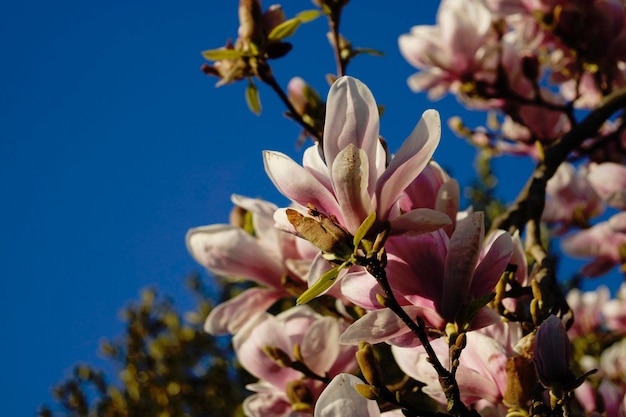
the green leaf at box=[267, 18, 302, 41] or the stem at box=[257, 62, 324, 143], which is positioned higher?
the green leaf at box=[267, 18, 302, 41]

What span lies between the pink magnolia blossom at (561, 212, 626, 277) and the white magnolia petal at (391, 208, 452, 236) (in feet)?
3.27

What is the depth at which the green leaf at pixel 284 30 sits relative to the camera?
1227 millimetres

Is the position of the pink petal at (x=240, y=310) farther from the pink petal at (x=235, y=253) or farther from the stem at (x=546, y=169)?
the stem at (x=546, y=169)

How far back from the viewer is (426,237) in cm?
82

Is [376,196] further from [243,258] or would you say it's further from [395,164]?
[243,258]

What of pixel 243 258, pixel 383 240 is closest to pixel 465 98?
pixel 243 258

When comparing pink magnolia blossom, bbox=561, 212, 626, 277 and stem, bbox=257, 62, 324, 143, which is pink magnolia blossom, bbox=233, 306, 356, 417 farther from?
pink magnolia blossom, bbox=561, 212, 626, 277

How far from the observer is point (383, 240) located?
2.49 ft

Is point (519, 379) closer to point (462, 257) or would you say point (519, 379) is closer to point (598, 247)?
point (462, 257)

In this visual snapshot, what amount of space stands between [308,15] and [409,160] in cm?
63

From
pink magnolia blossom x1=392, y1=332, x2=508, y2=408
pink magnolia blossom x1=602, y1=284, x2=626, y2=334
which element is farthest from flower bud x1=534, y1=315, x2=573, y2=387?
pink magnolia blossom x1=602, y1=284, x2=626, y2=334

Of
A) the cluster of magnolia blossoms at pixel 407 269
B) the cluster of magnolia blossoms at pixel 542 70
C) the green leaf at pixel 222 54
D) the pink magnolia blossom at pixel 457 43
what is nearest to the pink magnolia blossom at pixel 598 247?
the cluster of magnolia blossoms at pixel 542 70

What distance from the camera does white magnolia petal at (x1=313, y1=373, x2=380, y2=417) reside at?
0.82 meters

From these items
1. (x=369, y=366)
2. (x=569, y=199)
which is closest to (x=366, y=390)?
(x=369, y=366)
